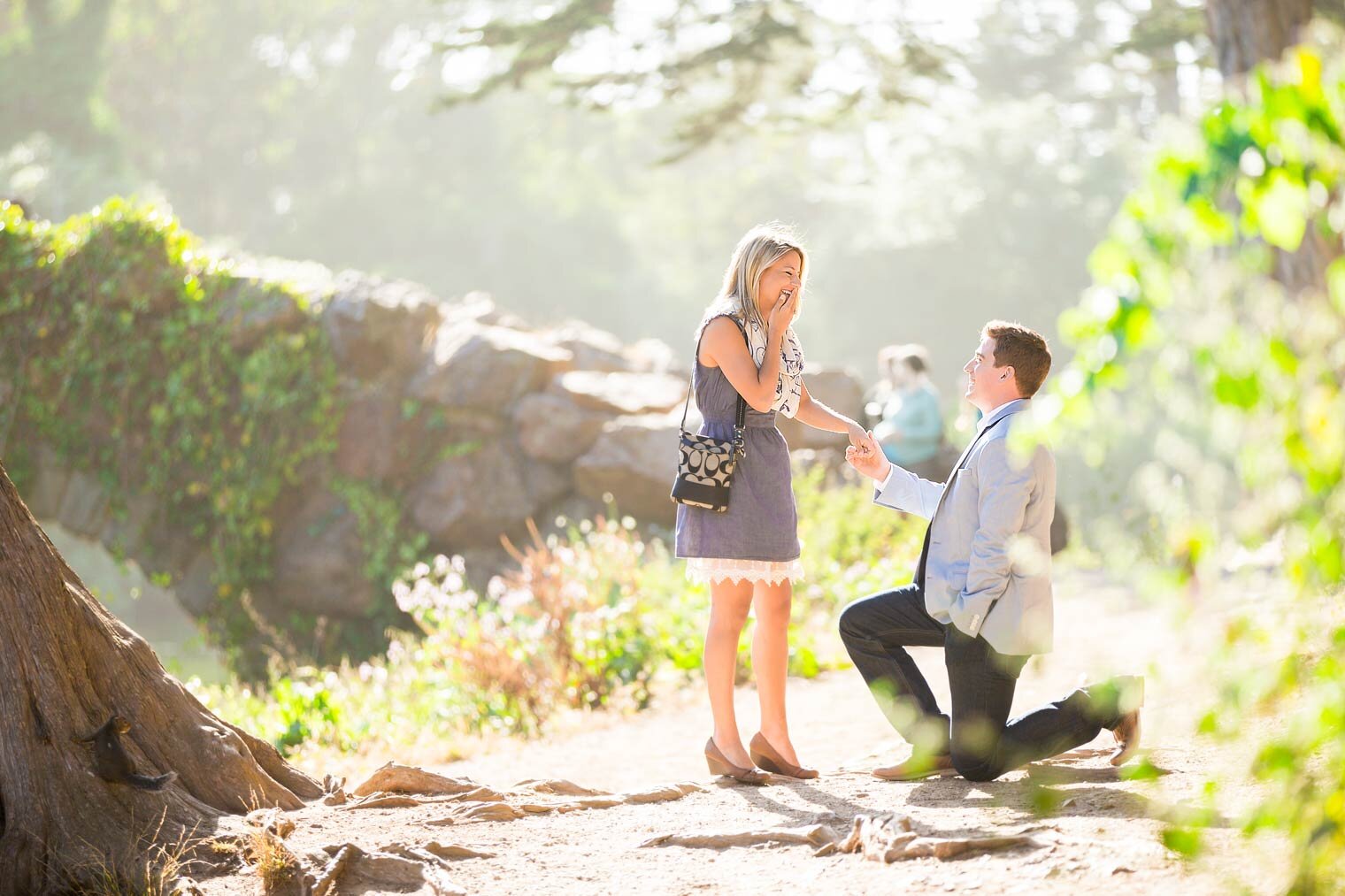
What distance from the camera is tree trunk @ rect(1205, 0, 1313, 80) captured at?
26.0 feet

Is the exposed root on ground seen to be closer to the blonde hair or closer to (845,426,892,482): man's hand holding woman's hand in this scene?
(845,426,892,482): man's hand holding woman's hand

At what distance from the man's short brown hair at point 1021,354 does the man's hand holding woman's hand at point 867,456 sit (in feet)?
1.81

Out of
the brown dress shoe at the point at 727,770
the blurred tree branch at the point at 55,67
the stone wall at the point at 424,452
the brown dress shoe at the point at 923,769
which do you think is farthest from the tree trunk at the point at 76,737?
the blurred tree branch at the point at 55,67

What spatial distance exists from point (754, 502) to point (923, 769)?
43.7 inches

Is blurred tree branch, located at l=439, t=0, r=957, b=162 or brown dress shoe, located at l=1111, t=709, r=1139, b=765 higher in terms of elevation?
blurred tree branch, located at l=439, t=0, r=957, b=162

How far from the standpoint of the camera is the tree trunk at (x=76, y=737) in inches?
126

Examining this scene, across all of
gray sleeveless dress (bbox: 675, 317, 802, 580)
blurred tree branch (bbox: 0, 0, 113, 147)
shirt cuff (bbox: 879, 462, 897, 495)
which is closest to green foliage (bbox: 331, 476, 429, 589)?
gray sleeveless dress (bbox: 675, 317, 802, 580)

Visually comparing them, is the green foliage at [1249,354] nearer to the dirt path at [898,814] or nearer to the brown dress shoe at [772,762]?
the dirt path at [898,814]

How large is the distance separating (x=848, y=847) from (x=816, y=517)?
7479 millimetres

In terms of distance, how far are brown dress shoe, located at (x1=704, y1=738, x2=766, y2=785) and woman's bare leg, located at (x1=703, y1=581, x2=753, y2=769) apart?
17 millimetres

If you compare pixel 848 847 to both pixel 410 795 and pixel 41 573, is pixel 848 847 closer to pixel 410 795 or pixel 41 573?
pixel 410 795

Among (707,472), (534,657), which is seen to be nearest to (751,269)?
(707,472)

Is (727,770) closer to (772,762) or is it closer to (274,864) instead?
(772,762)

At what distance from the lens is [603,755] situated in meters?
5.98
